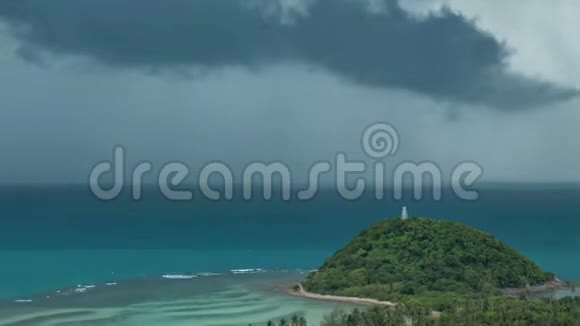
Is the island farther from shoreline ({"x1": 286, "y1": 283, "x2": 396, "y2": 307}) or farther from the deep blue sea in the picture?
the deep blue sea

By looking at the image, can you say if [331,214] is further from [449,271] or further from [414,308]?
[414,308]

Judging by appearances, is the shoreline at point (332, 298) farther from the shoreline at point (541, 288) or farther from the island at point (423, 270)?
the shoreline at point (541, 288)

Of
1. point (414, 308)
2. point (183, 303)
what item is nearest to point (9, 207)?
point (183, 303)

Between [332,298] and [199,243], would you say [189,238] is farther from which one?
[332,298]

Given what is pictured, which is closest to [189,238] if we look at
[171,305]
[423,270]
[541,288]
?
[171,305]

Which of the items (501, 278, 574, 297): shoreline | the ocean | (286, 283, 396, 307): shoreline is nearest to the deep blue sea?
the ocean

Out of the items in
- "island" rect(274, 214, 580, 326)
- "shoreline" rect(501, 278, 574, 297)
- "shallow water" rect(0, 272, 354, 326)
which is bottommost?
"shallow water" rect(0, 272, 354, 326)

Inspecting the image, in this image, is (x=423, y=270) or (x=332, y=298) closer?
(x=332, y=298)
